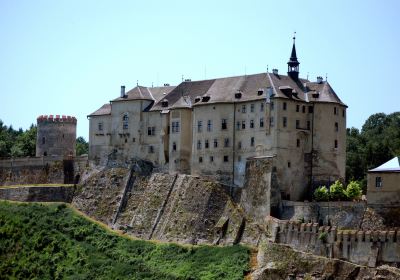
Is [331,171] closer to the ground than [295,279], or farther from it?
farther from it

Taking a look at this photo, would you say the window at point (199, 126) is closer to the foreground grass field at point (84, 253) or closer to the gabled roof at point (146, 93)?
the gabled roof at point (146, 93)

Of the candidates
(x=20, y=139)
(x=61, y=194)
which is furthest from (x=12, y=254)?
(x=20, y=139)

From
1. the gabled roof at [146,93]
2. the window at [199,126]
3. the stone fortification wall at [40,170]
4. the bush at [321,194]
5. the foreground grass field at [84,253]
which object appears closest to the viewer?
the foreground grass field at [84,253]

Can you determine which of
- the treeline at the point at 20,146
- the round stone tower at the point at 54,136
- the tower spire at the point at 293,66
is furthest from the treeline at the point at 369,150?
the treeline at the point at 20,146

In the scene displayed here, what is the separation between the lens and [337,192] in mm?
103875

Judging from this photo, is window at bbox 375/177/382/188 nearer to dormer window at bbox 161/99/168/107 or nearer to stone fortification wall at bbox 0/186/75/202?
dormer window at bbox 161/99/168/107

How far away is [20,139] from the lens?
160000 millimetres

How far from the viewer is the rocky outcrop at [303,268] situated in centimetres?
9006

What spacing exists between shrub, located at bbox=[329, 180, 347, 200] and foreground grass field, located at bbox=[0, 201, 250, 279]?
9898 mm

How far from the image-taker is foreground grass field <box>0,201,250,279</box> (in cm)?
10156

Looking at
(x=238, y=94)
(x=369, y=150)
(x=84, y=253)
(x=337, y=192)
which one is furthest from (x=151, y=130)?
(x=369, y=150)

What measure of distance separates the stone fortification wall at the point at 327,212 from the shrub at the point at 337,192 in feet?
9.99

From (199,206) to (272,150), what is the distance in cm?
960

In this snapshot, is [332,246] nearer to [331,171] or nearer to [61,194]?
[331,171]
